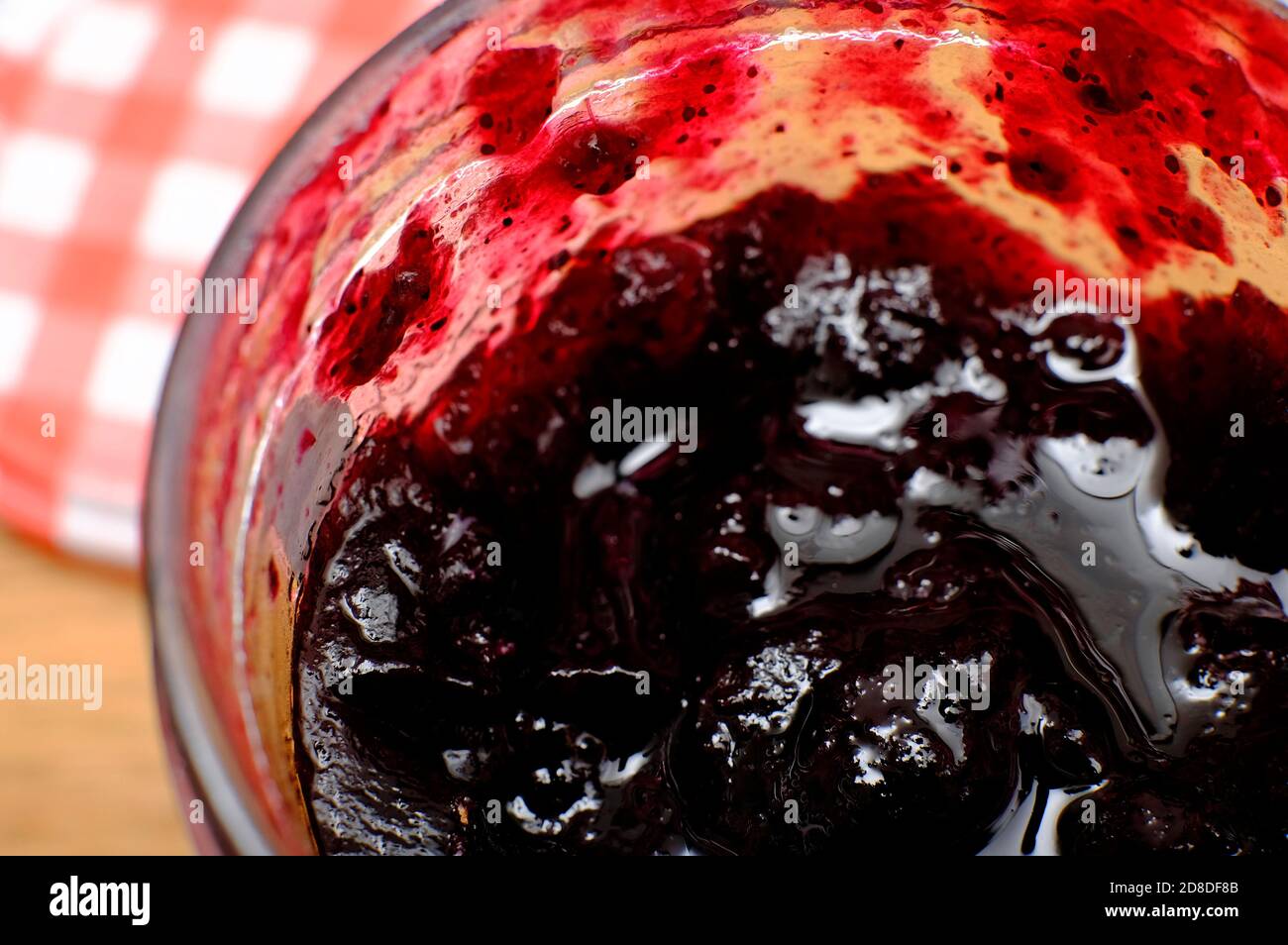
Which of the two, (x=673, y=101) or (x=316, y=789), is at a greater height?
(x=673, y=101)

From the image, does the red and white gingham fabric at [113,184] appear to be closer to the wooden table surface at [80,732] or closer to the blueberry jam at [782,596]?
the wooden table surface at [80,732]

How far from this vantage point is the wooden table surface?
79 centimetres

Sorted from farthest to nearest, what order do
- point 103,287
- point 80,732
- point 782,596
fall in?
point 103,287, point 80,732, point 782,596

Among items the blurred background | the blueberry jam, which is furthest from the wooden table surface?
the blueberry jam

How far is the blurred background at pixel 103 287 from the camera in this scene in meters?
0.81

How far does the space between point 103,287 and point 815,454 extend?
67 centimetres

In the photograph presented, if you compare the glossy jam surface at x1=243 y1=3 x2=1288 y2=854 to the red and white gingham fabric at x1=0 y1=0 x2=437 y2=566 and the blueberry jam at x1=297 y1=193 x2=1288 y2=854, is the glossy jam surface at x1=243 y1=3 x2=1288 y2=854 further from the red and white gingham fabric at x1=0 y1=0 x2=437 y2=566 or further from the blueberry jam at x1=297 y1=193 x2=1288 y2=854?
the red and white gingham fabric at x1=0 y1=0 x2=437 y2=566

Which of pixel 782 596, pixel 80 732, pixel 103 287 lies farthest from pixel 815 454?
pixel 103 287

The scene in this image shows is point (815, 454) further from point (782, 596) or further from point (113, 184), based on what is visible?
point (113, 184)

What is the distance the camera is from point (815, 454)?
578 millimetres

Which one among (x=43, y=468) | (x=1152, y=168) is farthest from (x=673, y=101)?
(x=43, y=468)

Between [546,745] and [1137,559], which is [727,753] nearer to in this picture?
[546,745]
